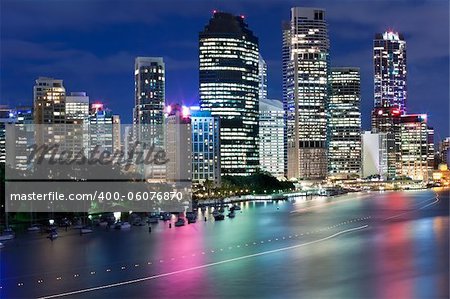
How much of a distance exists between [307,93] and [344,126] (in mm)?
7067

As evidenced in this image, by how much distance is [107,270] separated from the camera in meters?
17.2

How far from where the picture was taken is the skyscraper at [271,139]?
86.9m

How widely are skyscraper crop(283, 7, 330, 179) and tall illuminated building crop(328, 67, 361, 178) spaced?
321 centimetres

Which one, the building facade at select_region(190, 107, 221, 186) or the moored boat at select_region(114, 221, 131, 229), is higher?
the building facade at select_region(190, 107, 221, 186)

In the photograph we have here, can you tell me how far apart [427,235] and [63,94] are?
161 feet

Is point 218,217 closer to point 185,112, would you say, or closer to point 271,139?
point 185,112

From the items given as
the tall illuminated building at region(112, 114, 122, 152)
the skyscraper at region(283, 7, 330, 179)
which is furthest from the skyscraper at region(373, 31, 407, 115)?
the tall illuminated building at region(112, 114, 122, 152)

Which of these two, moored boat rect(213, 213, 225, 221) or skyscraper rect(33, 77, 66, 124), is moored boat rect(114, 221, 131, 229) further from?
skyscraper rect(33, 77, 66, 124)

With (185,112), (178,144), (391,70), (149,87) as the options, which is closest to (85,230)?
(178,144)

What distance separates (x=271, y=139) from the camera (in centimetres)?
8750

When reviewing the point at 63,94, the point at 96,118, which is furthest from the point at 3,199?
the point at 96,118

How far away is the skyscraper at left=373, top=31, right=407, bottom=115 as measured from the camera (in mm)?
116375

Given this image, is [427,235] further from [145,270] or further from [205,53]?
[205,53]

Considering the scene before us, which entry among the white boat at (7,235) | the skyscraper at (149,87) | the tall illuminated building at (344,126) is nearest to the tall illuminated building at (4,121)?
the skyscraper at (149,87)
